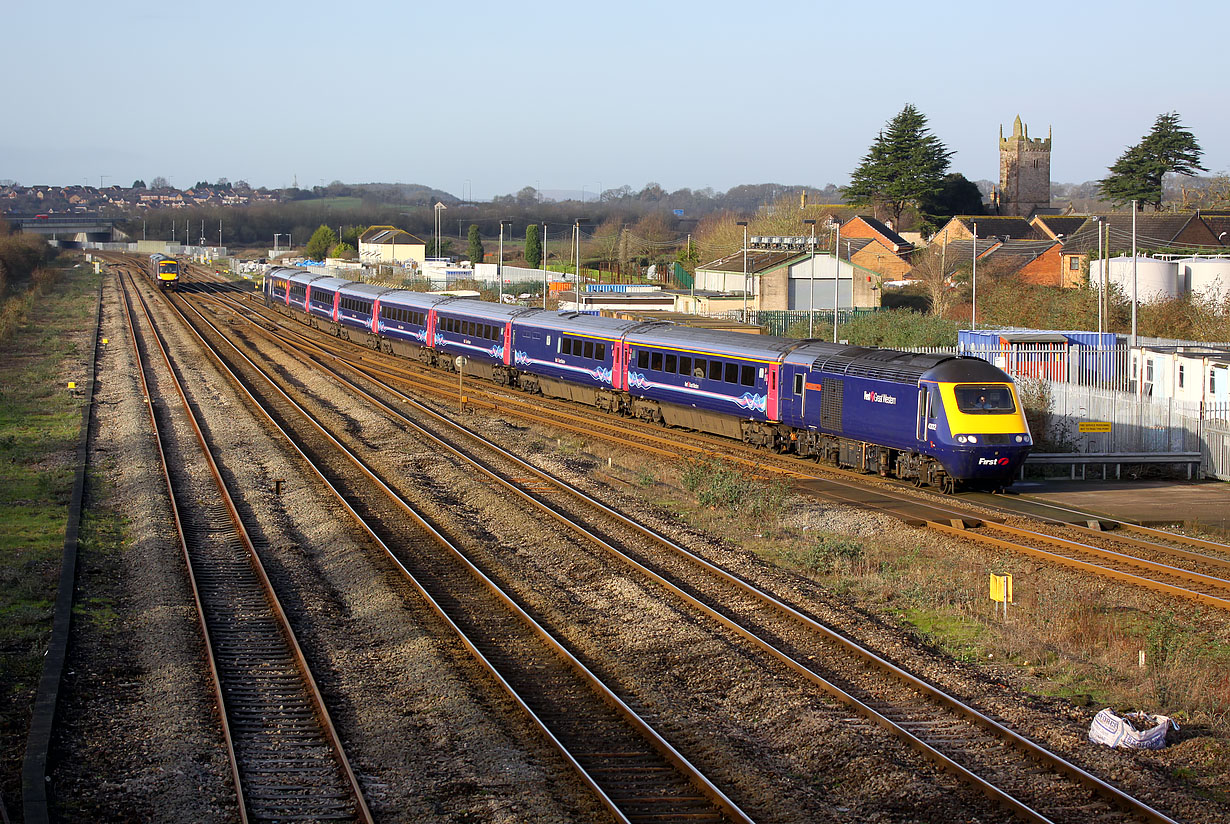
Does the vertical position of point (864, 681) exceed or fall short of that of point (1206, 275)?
it falls short

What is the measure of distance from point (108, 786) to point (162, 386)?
32411 millimetres

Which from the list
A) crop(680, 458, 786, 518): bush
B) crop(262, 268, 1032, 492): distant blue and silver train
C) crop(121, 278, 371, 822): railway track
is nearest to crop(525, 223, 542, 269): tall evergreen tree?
crop(262, 268, 1032, 492): distant blue and silver train

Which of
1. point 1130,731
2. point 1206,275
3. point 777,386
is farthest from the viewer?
point 1206,275

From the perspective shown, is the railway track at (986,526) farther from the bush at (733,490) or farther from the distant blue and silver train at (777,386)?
the bush at (733,490)

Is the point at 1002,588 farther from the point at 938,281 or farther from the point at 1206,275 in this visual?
the point at 938,281

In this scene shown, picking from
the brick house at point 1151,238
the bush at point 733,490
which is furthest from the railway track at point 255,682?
the brick house at point 1151,238

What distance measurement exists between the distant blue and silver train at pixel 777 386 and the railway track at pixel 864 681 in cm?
622

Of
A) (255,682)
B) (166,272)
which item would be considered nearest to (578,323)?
(255,682)

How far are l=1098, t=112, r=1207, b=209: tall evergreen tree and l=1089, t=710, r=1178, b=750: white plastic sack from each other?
93831 millimetres

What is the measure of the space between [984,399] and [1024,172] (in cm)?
12097

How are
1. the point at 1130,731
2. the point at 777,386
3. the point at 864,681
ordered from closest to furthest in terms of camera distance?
the point at 1130,731 < the point at 864,681 < the point at 777,386

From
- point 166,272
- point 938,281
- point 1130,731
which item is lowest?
Result: point 1130,731

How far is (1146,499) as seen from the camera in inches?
903

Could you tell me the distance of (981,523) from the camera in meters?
19.9
